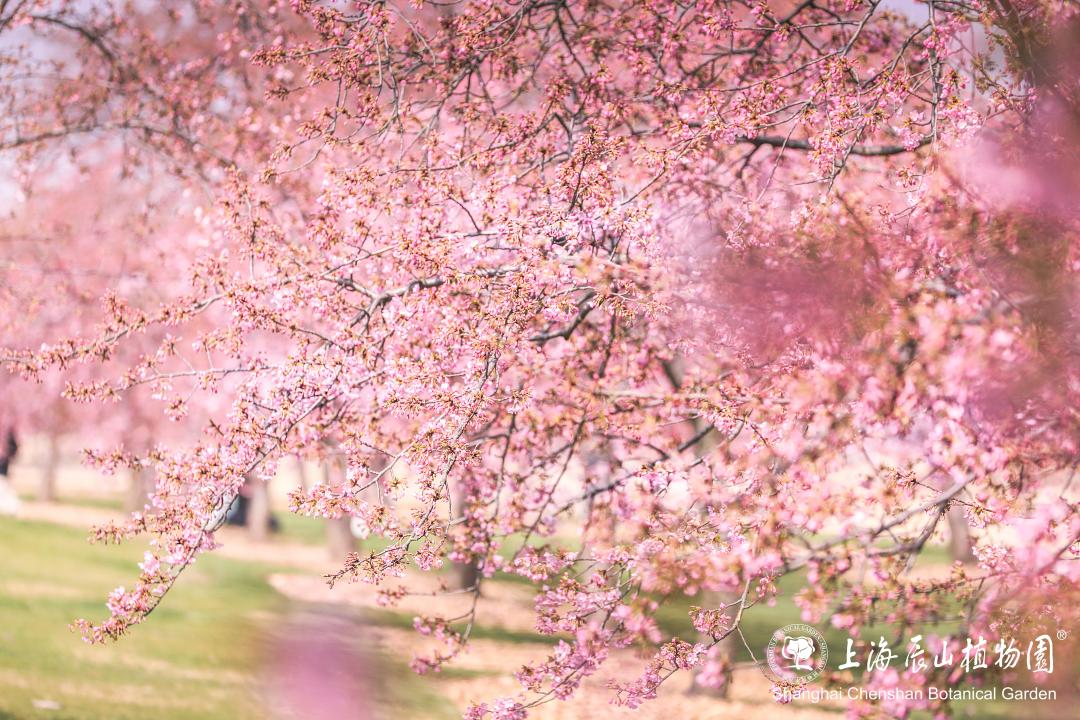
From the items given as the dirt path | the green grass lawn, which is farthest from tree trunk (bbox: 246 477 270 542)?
the green grass lawn

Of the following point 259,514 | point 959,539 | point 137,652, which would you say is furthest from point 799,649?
point 259,514

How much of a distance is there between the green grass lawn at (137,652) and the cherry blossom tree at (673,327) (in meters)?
5.53

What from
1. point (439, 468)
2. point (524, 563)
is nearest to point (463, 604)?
point (524, 563)

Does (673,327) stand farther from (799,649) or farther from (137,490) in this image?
(137,490)

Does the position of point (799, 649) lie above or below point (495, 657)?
above

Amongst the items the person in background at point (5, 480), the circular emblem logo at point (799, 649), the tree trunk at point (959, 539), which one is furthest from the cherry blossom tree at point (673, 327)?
the person in background at point (5, 480)

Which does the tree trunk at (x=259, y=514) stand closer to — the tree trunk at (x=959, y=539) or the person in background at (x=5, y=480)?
the person in background at (x=5, y=480)

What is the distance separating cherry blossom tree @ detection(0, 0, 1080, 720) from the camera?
467 centimetres

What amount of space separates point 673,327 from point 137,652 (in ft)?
32.8

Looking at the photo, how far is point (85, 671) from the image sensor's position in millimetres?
11883

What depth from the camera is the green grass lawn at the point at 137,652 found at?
1090 cm

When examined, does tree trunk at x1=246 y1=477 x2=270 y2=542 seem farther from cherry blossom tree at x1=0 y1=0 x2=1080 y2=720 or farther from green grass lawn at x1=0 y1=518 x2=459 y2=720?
cherry blossom tree at x1=0 y1=0 x2=1080 y2=720

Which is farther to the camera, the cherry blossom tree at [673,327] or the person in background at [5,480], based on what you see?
the person in background at [5,480]

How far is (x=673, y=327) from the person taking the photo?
7.02 metres
